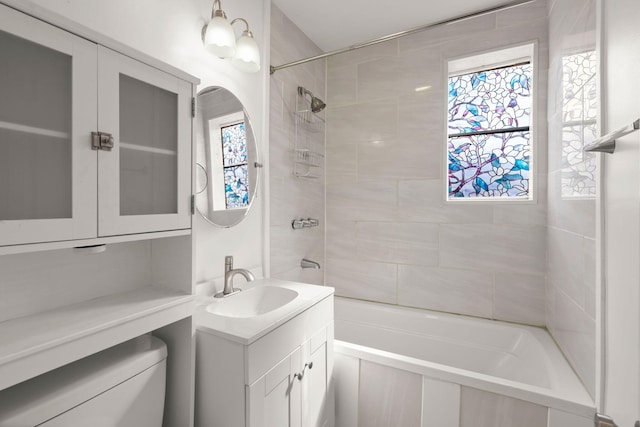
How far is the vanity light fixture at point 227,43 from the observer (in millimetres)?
1305

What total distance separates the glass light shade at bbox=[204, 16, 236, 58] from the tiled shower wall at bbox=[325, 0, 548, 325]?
1.28m

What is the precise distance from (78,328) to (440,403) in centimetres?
146

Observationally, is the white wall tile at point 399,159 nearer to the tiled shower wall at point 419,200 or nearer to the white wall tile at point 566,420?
the tiled shower wall at point 419,200

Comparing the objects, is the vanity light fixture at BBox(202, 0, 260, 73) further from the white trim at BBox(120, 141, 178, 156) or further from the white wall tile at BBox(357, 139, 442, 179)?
the white wall tile at BBox(357, 139, 442, 179)

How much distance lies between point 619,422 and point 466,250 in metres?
1.47

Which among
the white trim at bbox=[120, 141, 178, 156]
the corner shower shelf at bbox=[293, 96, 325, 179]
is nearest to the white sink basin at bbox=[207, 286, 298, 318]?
the white trim at bbox=[120, 141, 178, 156]

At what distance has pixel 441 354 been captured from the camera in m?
2.01

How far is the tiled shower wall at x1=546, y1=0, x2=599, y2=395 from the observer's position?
3.83 feet

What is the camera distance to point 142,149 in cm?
92

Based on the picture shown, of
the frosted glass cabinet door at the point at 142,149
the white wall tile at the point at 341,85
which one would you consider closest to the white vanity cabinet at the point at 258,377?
the frosted glass cabinet door at the point at 142,149

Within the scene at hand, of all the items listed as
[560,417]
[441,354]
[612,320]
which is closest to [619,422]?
[612,320]

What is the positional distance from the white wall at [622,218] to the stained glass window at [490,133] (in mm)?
1340

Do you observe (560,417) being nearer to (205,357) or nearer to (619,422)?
(619,422)

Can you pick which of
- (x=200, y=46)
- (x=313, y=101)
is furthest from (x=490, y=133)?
(x=200, y=46)
